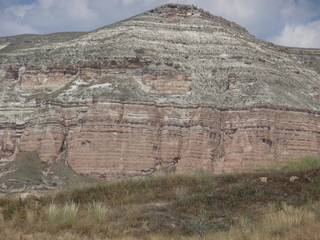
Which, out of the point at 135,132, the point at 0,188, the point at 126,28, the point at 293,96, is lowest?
the point at 0,188

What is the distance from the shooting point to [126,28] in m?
90.7

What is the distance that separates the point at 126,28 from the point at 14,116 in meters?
26.1

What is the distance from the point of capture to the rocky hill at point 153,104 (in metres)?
69.6

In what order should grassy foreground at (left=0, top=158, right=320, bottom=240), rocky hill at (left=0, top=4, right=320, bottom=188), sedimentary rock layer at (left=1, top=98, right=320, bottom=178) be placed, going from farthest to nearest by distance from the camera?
rocky hill at (left=0, top=4, right=320, bottom=188) → sedimentary rock layer at (left=1, top=98, right=320, bottom=178) → grassy foreground at (left=0, top=158, right=320, bottom=240)

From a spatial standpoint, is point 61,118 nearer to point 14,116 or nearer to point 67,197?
point 14,116

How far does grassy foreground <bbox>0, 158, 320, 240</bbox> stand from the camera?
44.8 ft

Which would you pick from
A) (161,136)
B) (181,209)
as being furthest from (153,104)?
(181,209)

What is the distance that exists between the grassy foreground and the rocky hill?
158 ft

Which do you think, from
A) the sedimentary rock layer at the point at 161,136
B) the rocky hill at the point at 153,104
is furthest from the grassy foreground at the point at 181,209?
the sedimentary rock layer at the point at 161,136

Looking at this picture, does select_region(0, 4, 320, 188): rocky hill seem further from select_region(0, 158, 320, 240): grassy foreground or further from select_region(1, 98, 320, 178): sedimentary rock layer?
select_region(0, 158, 320, 240): grassy foreground

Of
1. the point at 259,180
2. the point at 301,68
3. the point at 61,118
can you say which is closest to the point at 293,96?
the point at 301,68

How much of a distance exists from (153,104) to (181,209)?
184 feet

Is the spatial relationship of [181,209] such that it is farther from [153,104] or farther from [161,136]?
[153,104]

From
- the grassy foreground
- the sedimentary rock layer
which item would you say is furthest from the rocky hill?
the grassy foreground
